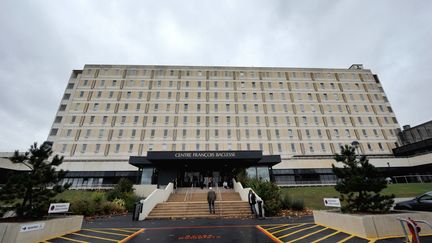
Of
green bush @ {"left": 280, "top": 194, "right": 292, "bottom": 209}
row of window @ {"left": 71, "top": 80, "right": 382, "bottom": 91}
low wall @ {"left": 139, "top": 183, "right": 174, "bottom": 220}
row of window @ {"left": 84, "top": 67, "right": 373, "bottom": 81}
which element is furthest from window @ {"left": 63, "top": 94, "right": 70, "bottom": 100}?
green bush @ {"left": 280, "top": 194, "right": 292, "bottom": 209}

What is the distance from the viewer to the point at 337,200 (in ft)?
30.8

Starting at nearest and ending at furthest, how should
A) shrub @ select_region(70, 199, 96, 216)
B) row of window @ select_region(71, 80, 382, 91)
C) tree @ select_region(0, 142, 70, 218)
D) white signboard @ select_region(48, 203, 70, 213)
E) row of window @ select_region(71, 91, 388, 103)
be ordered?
tree @ select_region(0, 142, 70, 218), white signboard @ select_region(48, 203, 70, 213), shrub @ select_region(70, 199, 96, 216), row of window @ select_region(71, 91, 388, 103), row of window @ select_region(71, 80, 382, 91)

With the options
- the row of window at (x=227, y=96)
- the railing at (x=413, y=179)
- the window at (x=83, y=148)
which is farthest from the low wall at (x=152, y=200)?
the railing at (x=413, y=179)

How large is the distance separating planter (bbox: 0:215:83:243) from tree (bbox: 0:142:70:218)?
830 millimetres

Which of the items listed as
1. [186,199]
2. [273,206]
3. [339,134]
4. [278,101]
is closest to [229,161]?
[186,199]

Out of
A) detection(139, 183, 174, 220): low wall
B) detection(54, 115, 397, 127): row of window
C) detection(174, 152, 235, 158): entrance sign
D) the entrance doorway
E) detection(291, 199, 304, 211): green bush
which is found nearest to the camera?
detection(139, 183, 174, 220): low wall

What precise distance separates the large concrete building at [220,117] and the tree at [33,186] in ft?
88.1

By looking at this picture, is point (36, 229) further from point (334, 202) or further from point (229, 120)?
point (229, 120)

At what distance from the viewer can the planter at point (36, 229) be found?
6590 mm

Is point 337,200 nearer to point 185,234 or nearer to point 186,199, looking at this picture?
point 185,234

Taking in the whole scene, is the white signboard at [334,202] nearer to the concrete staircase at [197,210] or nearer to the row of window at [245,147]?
the concrete staircase at [197,210]

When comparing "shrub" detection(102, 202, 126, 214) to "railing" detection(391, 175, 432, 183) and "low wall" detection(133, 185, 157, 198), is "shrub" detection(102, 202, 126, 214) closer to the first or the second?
"low wall" detection(133, 185, 157, 198)

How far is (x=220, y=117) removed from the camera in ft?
136

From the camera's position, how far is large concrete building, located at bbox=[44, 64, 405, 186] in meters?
36.6
